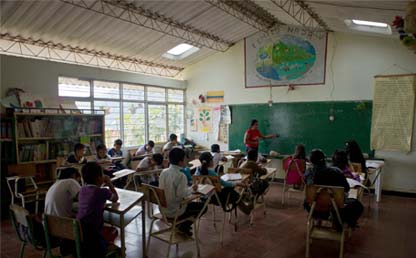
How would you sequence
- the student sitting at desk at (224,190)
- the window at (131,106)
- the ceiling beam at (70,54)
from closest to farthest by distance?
1. the student sitting at desk at (224,190)
2. the ceiling beam at (70,54)
3. the window at (131,106)

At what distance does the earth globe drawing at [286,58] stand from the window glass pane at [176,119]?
9.18 feet

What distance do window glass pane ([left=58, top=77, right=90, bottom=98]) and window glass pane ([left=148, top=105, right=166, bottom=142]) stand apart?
1.97 meters

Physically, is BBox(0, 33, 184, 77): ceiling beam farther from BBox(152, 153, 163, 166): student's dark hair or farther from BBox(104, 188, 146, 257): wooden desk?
BBox(104, 188, 146, 257): wooden desk

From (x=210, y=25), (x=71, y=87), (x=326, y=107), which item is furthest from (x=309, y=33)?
(x=71, y=87)

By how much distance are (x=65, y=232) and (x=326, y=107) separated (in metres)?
6.04

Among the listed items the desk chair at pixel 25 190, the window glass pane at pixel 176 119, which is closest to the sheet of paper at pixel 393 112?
the window glass pane at pixel 176 119

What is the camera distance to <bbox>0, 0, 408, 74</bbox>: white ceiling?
170 inches

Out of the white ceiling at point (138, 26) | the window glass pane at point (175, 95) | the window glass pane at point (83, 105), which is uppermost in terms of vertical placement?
the white ceiling at point (138, 26)

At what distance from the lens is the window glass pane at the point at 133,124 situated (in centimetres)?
734

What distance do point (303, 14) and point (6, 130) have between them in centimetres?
602

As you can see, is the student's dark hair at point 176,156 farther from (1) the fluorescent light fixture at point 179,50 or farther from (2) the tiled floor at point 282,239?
(1) the fluorescent light fixture at point 179,50

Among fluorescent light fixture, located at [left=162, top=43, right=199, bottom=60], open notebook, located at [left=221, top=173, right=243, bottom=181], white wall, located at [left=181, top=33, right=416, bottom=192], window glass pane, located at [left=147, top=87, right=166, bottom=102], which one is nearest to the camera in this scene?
open notebook, located at [left=221, top=173, right=243, bottom=181]

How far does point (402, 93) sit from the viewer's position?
578 cm

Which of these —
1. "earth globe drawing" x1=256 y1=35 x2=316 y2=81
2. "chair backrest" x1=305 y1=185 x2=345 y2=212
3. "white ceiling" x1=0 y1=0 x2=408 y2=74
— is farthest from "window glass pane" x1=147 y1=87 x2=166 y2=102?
"chair backrest" x1=305 y1=185 x2=345 y2=212
